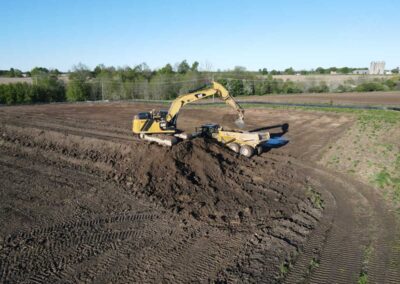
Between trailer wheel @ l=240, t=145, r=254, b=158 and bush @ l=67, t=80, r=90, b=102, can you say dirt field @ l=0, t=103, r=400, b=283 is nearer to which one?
trailer wheel @ l=240, t=145, r=254, b=158

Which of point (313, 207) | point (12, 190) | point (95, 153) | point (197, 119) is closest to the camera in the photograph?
point (313, 207)

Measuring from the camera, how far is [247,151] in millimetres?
18938

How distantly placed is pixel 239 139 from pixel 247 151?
0.78m

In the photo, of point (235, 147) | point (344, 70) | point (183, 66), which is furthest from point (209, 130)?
point (344, 70)

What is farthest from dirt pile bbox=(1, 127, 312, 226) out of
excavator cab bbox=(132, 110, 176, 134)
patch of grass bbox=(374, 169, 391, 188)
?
patch of grass bbox=(374, 169, 391, 188)

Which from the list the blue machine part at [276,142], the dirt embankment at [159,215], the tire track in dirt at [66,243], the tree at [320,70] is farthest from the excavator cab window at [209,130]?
the tree at [320,70]

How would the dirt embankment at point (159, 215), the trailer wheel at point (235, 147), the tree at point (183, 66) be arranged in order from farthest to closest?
the tree at point (183, 66), the trailer wheel at point (235, 147), the dirt embankment at point (159, 215)

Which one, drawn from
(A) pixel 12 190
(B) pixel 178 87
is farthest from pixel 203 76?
(A) pixel 12 190

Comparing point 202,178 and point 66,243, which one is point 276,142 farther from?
point 66,243

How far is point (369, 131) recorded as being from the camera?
23.8m

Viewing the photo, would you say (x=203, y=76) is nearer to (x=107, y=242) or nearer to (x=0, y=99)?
(x=0, y=99)

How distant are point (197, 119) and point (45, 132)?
13773mm

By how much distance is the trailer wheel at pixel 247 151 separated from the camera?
62.1 feet

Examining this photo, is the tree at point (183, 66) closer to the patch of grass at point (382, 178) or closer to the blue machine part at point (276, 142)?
the blue machine part at point (276, 142)
